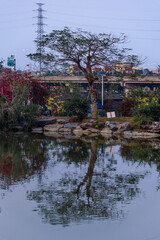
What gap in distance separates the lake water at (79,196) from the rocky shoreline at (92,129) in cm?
807

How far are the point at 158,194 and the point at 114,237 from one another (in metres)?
2.51

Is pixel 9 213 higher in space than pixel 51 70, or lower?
lower

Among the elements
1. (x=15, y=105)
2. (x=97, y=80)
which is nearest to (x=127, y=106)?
(x=97, y=80)

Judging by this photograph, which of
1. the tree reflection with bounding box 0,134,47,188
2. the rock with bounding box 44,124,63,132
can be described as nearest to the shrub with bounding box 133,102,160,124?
the rock with bounding box 44,124,63,132

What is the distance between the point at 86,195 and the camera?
7.54m

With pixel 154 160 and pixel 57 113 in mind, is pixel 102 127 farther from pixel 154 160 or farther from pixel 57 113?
pixel 154 160

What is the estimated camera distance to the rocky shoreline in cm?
2100

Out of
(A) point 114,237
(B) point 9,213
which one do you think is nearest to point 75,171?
(B) point 9,213

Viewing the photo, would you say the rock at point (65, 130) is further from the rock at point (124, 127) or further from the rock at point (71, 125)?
the rock at point (124, 127)

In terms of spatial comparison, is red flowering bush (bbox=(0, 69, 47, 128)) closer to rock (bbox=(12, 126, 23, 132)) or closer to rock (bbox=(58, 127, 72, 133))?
rock (bbox=(12, 126, 23, 132))

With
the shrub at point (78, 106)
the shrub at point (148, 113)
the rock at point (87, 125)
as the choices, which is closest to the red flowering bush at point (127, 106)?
the shrub at point (78, 106)

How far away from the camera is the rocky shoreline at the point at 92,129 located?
21.0 metres

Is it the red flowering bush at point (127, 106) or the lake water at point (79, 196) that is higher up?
the red flowering bush at point (127, 106)

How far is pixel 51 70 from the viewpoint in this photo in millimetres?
26188
